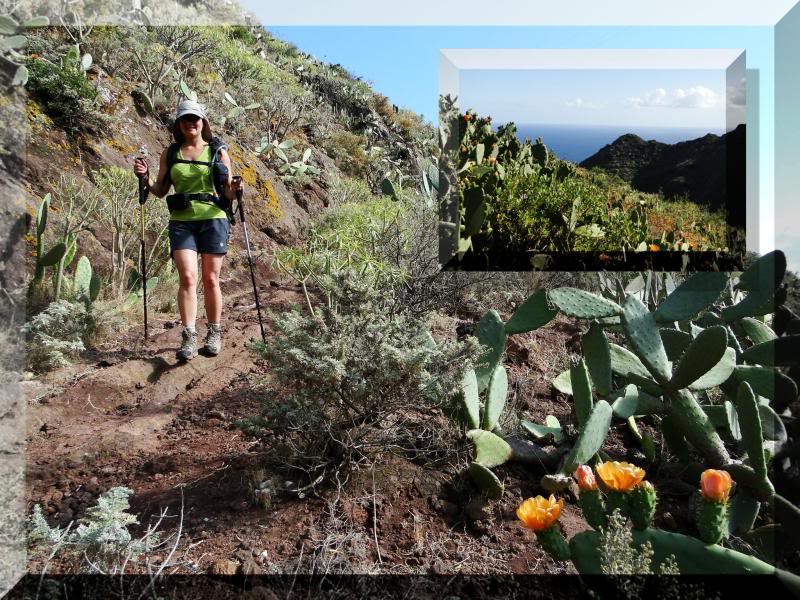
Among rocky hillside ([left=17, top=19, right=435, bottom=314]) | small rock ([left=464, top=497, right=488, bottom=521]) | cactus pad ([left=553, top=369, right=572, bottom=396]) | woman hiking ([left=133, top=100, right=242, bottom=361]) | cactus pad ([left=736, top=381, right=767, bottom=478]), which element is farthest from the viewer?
rocky hillside ([left=17, top=19, right=435, bottom=314])

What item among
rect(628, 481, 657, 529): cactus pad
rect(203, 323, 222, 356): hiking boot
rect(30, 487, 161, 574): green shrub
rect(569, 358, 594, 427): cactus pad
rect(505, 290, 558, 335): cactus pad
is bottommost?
rect(30, 487, 161, 574): green shrub

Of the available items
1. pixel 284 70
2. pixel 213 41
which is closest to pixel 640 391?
pixel 213 41

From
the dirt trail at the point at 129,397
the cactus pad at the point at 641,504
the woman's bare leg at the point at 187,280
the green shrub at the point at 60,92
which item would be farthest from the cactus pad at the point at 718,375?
the green shrub at the point at 60,92

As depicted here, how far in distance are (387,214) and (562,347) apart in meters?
1.71

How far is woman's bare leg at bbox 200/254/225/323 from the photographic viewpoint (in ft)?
12.8

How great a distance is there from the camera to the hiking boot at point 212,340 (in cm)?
406

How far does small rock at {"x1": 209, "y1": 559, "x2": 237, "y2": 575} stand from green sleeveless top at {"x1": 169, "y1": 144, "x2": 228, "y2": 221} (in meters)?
2.27

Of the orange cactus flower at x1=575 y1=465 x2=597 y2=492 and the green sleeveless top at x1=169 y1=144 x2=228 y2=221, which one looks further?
the green sleeveless top at x1=169 y1=144 x2=228 y2=221

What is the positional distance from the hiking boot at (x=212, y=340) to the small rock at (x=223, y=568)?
Result: 2.12m

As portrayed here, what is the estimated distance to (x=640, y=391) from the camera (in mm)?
2930

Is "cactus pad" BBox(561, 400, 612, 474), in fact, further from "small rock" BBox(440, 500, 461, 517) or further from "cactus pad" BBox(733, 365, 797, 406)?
"cactus pad" BBox(733, 365, 797, 406)

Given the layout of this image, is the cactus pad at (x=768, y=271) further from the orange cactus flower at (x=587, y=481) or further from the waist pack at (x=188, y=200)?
the waist pack at (x=188, y=200)

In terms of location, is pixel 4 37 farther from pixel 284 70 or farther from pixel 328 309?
pixel 284 70

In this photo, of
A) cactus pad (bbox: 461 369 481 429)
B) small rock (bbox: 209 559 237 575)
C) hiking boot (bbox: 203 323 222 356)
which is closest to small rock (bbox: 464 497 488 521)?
cactus pad (bbox: 461 369 481 429)
